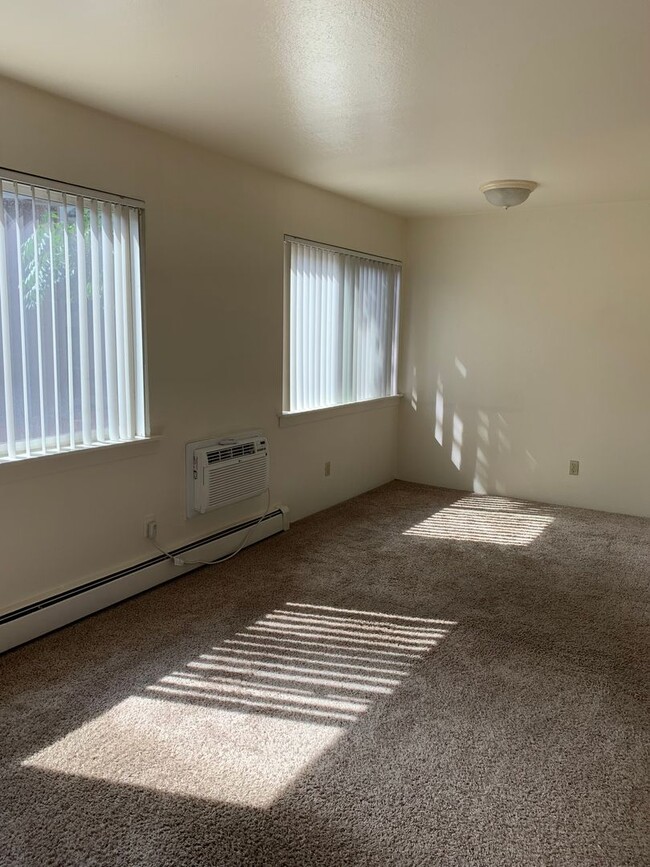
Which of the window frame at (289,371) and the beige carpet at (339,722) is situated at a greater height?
the window frame at (289,371)

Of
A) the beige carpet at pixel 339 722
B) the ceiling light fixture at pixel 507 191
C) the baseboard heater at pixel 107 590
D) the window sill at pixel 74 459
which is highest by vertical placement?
the ceiling light fixture at pixel 507 191

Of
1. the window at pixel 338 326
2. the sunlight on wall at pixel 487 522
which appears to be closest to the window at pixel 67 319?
the window at pixel 338 326

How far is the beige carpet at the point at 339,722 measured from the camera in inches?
71.6

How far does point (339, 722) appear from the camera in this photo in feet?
7.73

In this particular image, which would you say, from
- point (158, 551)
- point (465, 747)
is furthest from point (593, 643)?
point (158, 551)

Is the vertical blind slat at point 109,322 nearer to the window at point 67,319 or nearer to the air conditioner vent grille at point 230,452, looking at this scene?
the window at point 67,319

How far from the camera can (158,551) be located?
3.55 metres

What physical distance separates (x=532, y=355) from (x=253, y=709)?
12.8ft

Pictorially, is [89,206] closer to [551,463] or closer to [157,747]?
[157,747]

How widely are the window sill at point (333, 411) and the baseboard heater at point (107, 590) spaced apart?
2.39ft

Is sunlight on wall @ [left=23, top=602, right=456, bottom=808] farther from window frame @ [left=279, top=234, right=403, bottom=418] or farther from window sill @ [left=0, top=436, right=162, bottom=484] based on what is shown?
window frame @ [left=279, top=234, right=403, bottom=418]

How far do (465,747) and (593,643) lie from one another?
1.08 meters

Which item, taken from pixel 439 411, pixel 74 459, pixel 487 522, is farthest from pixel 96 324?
pixel 439 411

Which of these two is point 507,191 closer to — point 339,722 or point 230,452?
point 230,452
